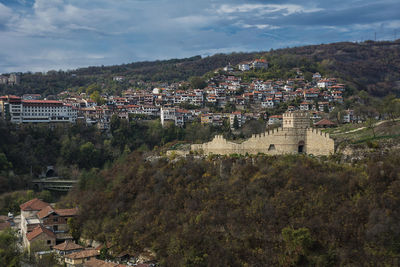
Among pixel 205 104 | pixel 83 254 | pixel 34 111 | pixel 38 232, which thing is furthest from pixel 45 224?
pixel 205 104

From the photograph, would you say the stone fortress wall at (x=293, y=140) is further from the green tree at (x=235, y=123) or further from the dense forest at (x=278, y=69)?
the dense forest at (x=278, y=69)

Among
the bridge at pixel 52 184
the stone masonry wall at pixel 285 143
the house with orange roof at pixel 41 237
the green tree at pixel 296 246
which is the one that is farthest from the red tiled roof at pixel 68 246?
the bridge at pixel 52 184

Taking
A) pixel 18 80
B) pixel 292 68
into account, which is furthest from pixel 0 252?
pixel 18 80

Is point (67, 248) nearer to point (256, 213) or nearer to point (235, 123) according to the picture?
point (256, 213)

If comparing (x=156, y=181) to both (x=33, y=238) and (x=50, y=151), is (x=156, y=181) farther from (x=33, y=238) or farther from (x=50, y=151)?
(x=50, y=151)

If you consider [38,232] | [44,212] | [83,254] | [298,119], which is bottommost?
[83,254]
